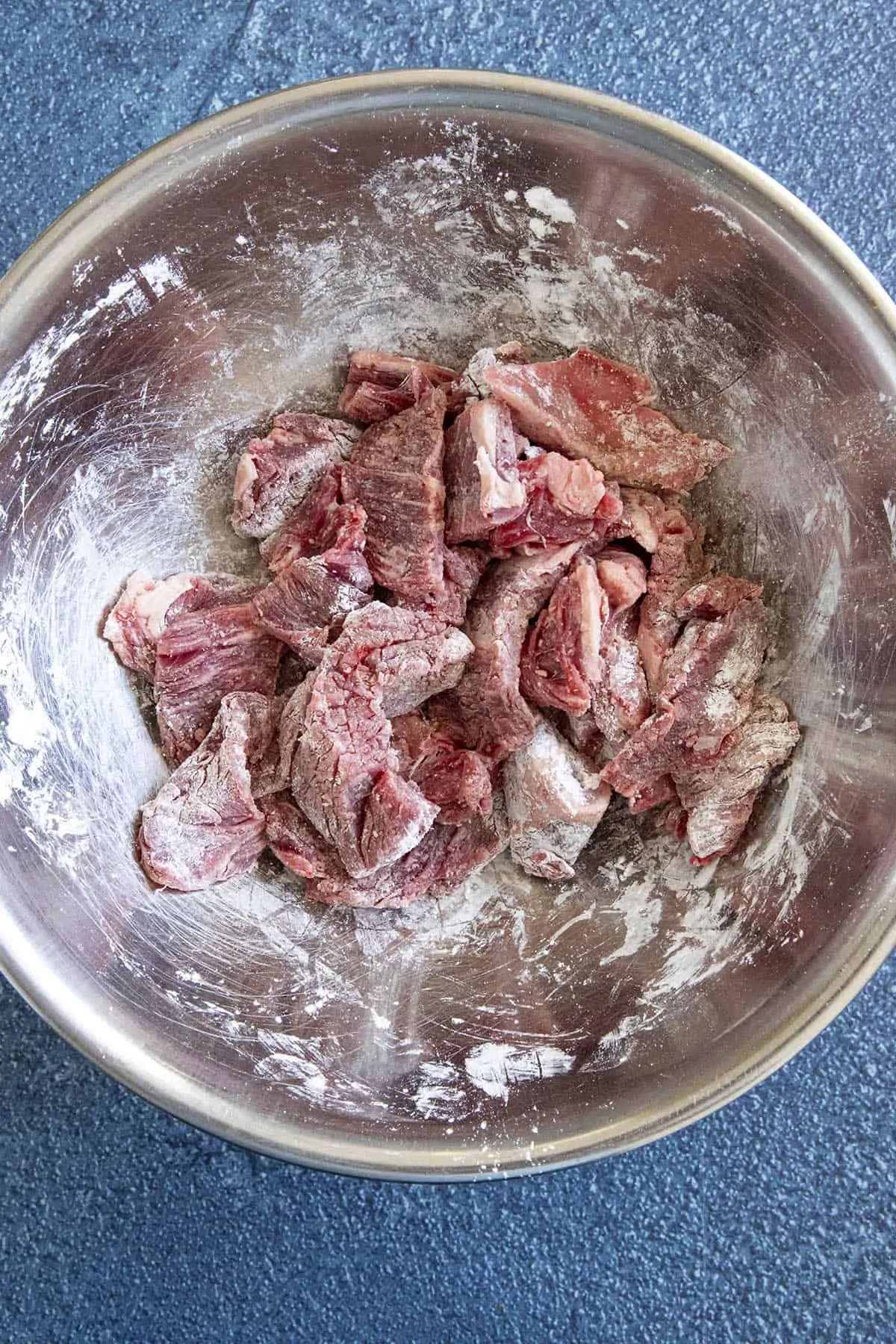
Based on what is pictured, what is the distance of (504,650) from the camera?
1850mm

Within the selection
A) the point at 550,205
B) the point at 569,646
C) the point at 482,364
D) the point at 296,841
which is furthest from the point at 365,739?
the point at 550,205

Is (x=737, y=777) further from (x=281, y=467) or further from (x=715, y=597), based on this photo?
(x=281, y=467)

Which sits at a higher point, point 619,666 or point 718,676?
point 718,676

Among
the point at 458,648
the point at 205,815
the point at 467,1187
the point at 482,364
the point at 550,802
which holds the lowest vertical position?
the point at 467,1187

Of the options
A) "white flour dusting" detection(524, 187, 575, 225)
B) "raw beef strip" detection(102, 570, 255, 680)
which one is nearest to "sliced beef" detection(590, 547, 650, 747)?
"white flour dusting" detection(524, 187, 575, 225)

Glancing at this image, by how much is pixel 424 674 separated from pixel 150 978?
28.3 inches

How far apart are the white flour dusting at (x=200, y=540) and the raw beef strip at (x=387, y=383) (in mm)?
60

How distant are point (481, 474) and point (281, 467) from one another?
40 cm

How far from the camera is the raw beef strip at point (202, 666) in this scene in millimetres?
1871

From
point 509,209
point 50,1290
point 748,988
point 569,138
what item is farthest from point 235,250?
point 50,1290

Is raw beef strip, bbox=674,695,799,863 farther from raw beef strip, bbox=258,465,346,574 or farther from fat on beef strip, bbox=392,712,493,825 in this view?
raw beef strip, bbox=258,465,346,574

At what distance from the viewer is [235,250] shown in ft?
5.80

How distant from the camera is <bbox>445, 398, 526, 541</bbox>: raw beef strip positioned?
5.89 ft

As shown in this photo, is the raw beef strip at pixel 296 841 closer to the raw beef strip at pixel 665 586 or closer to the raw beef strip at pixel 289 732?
the raw beef strip at pixel 289 732
